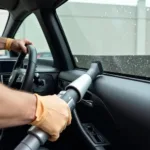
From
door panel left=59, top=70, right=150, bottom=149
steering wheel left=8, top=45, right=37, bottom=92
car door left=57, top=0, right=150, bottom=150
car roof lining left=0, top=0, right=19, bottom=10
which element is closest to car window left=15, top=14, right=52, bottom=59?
car roof lining left=0, top=0, right=19, bottom=10

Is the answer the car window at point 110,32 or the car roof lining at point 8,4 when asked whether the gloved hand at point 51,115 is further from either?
the car roof lining at point 8,4

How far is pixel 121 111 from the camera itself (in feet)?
4.59

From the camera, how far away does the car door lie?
133cm

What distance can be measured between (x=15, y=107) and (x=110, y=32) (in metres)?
1.24

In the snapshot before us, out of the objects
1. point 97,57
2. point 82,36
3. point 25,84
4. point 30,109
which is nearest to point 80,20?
point 82,36

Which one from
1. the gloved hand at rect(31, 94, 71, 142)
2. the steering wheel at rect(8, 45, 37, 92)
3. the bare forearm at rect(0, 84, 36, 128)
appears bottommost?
the steering wheel at rect(8, 45, 37, 92)

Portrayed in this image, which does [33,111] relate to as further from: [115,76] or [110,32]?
[110,32]

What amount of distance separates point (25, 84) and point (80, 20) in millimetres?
1030

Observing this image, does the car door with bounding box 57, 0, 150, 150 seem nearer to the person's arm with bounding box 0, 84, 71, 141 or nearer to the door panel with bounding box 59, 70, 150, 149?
the door panel with bounding box 59, 70, 150, 149

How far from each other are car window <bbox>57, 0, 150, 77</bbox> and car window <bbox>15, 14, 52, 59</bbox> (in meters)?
0.46

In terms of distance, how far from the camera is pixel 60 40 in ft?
8.16

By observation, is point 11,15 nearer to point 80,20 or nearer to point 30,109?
point 80,20

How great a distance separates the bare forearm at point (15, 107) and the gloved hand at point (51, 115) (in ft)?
0.08

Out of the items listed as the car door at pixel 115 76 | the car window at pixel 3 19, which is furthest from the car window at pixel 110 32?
the car window at pixel 3 19
